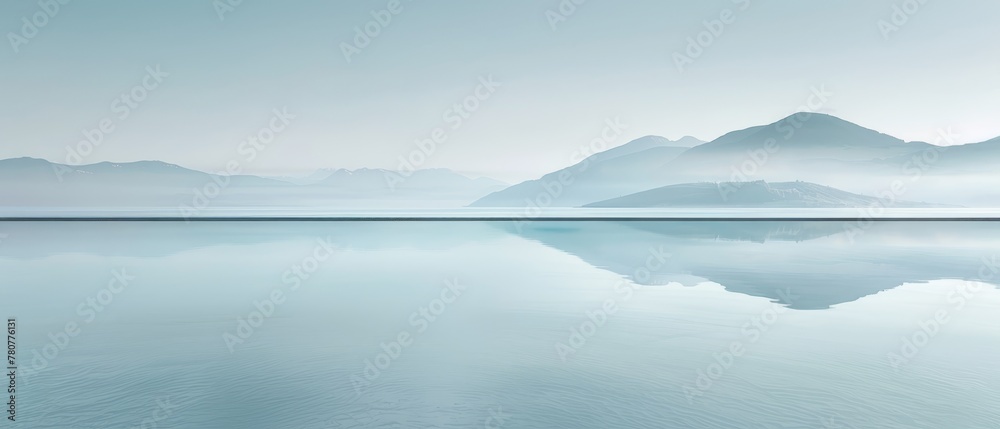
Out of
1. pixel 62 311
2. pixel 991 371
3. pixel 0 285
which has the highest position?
pixel 0 285

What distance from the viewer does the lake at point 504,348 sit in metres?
5.40

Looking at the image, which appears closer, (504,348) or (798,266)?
(504,348)

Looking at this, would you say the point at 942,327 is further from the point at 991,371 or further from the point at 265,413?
the point at 265,413

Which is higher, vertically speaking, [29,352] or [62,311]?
[62,311]

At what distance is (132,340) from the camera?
7.98 meters

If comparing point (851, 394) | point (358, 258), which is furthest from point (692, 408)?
point (358, 258)

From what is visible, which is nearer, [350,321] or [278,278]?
[350,321]

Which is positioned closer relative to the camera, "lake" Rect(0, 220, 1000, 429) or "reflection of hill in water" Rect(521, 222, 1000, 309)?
"lake" Rect(0, 220, 1000, 429)

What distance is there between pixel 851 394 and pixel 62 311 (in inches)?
425

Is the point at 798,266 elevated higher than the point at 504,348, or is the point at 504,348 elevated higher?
the point at 798,266

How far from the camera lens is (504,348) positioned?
7.77 meters

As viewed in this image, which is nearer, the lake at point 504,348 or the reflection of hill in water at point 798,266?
the lake at point 504,348

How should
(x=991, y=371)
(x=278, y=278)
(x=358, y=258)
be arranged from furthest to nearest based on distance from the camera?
(x=358, y=258) → (x=278, y=278) → (x=991, y=371)

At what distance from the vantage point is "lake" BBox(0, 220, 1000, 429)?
213 inches
